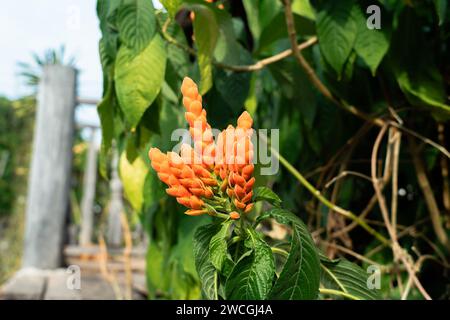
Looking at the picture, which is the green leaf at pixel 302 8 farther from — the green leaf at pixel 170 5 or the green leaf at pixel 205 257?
the green leaf at pixel 205 257

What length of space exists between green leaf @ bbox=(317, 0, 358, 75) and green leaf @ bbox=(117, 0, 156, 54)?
32 centimetres

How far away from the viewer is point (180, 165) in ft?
1.68

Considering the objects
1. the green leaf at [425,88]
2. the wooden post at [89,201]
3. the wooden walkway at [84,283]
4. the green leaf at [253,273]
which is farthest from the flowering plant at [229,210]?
the wooden post at [89,201]

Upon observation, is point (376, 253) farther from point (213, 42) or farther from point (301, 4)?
point (213, 42)

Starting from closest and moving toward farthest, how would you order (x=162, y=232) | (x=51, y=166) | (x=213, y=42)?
1. (x=213, y=42)
2. (x=162, y=232)
3. (x=51, y=166)

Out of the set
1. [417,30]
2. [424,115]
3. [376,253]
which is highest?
[417,30]

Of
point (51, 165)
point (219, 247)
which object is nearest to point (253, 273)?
point (219, 247)

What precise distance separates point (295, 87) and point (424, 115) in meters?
0.40

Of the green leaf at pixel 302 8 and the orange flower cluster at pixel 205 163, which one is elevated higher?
the green leaf at pixel 302 8

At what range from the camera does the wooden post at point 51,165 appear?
2947 millimetres

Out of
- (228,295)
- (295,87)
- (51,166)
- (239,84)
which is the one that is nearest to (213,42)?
(239,84)

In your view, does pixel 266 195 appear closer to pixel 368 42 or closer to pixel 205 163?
pixel 205 163

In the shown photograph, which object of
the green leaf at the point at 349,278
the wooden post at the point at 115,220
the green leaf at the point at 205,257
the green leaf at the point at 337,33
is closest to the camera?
the green leaf at the point at 205,257

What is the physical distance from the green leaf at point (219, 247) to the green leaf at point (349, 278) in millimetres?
235
